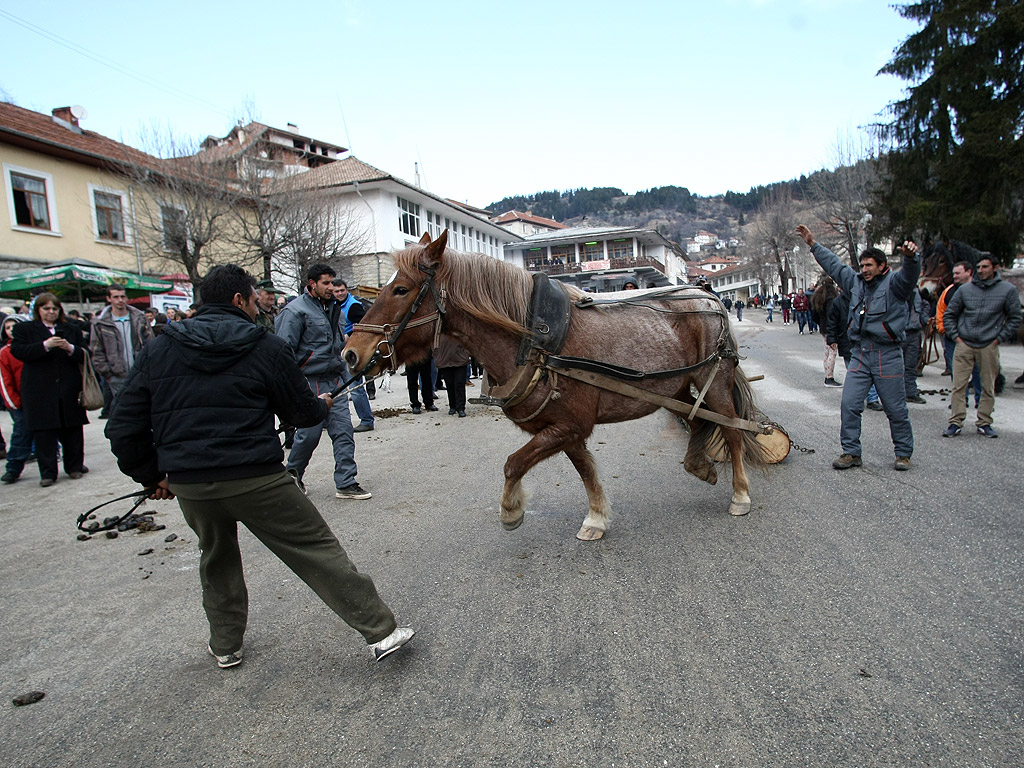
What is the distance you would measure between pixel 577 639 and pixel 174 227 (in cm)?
2127

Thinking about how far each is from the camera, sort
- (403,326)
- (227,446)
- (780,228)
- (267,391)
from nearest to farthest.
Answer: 1. (227,446)
2. (267,391)
3. (403,326)
4. (780,228)

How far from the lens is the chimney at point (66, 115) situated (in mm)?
24719

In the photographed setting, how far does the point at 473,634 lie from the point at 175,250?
22.0 m

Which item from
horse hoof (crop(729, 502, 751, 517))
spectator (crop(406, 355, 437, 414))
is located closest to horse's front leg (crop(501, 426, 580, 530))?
horse hoof (crop(729, 502, 751, 517))

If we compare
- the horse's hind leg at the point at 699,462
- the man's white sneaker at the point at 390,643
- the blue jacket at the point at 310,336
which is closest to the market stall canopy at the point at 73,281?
the blue jacket at the point at 310,336

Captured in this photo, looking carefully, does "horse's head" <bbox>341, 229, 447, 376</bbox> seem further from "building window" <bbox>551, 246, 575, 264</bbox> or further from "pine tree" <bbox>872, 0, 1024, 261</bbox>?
"building window" <bbox>551, 246, 575, 264</bbox>

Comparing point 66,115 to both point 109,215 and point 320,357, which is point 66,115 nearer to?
point 109,215

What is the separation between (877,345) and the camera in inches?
219

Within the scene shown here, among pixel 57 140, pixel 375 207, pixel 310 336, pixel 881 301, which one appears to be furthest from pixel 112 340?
pixel 375 207

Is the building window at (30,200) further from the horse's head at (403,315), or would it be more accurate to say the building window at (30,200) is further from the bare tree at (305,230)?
the horse's head at (403,315)

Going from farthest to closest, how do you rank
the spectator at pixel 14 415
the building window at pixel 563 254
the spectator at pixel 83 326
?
the building window at pixel 563 254 → the spectator at pixel 83 326 → the spectator at pixel 14 415

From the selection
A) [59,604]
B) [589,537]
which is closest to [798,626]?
[589,537]

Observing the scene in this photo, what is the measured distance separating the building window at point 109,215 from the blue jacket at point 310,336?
2152 cm

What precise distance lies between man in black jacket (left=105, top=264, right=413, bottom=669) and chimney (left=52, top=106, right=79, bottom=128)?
29798mm
